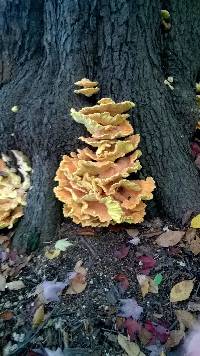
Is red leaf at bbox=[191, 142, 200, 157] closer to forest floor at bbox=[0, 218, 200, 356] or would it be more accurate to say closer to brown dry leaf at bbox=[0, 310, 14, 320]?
forest floor at bbox=[0, 218, 200, 356]

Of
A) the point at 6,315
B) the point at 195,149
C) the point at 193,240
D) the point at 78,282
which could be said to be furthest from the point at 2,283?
the point at 195,149

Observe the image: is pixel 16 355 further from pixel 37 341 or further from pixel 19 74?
pixel 19 74

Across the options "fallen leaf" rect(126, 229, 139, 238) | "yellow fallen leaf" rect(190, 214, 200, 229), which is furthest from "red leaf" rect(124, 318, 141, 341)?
"yellow fallen leaf" rect(190, 214, 200, 229)

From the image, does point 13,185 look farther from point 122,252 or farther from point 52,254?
point 122,252

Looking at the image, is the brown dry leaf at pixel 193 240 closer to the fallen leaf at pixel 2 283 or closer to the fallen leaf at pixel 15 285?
the fallen leaf at pixel 15 285

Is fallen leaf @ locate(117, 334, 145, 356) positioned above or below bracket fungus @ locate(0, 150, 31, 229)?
below
